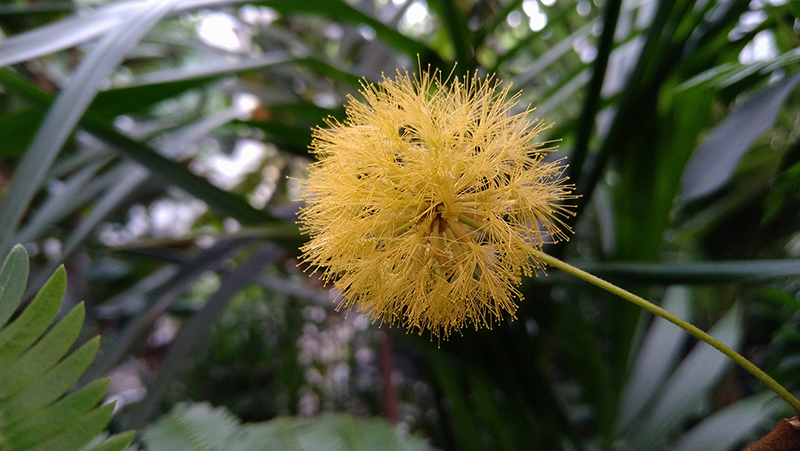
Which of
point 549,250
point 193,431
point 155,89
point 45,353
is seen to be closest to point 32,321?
point 45,353

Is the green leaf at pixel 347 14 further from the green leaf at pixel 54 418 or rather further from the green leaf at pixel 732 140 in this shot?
the green leaf at pixel 54 418

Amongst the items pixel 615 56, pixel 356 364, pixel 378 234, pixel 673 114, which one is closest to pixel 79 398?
pixel 378 234

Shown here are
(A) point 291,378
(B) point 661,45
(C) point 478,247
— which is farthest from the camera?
(A) point 291,378

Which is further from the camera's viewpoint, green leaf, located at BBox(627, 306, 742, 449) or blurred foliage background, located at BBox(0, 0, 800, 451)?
green leaf, located at BBox(627, 306, 742, 449)

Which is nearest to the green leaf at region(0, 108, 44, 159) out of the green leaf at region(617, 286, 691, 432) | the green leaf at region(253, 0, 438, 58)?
the green leaf at region(253, 0, 438, 58)

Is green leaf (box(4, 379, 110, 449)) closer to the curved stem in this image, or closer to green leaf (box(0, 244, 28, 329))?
green leaf (box(0, 244, 28, 329))

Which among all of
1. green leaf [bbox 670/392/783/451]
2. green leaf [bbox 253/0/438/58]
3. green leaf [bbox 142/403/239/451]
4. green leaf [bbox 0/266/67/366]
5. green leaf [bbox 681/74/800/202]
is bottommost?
green leaf [bbox 142/403/239/451]

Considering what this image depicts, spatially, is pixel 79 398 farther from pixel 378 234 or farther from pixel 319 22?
pixel 319 22
